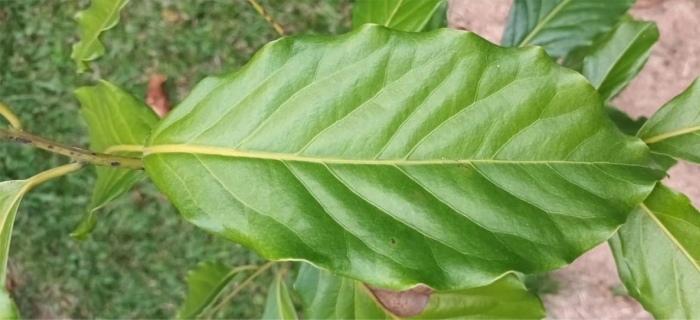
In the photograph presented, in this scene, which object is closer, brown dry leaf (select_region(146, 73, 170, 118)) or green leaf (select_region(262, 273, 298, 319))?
green leaf (select_region(262, 273, 298, 319))

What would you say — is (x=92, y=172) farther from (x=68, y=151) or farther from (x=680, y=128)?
(x=680, y=128)

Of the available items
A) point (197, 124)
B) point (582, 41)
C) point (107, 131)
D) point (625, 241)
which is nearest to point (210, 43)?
point (107, 131)

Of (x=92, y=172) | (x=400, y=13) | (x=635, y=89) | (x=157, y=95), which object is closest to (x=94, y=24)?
(x=400, y=13)

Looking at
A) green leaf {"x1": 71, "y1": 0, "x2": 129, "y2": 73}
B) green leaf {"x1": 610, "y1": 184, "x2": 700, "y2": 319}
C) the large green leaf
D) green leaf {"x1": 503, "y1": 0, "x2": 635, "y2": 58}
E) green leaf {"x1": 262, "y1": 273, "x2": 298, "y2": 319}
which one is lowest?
green leaf {"x1": 262, "y1": 273, "x2": 298, "y2": 319}

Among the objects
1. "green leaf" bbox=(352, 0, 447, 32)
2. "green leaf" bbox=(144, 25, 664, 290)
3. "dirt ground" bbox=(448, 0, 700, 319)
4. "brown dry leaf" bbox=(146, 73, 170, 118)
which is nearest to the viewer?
"green leaf" bbox=(144, 25, 664, 290)

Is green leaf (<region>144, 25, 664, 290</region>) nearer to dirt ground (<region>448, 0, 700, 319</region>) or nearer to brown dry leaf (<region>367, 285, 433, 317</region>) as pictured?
brown dry leaf (<region>367, 285, 433, 317</region>)

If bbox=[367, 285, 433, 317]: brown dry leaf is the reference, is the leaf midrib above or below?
above

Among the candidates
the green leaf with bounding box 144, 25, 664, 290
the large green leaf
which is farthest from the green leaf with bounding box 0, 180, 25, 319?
the large green leaf

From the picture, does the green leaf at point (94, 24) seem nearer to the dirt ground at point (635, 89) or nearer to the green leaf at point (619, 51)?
the green leaf at point (619, 51)
